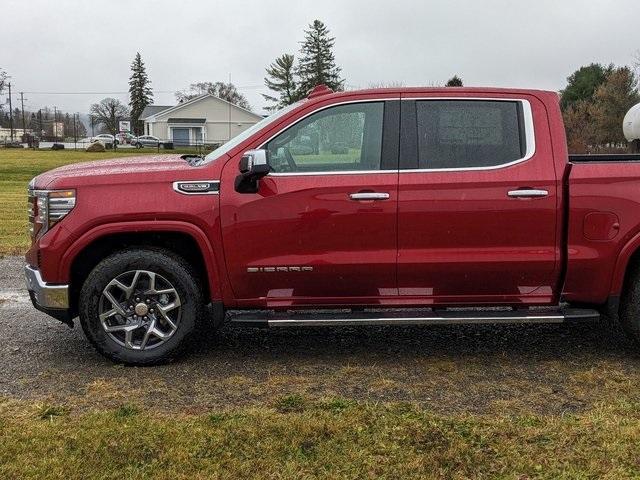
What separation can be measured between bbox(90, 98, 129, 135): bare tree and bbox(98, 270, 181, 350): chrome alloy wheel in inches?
3790

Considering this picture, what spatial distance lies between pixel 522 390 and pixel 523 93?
2.05 meters

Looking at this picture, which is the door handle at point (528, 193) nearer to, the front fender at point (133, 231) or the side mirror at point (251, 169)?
the side mirror at point (251, 169)

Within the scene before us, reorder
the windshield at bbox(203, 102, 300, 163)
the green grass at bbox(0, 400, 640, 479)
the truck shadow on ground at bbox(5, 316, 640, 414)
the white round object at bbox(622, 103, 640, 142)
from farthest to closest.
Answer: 1. the white round object at bbox(622, 103, 640, 142)
2. the windshield at bbox(203, 102, 300, 163)
3. the truck shadow on ground at bbox(5, 316, 640, 414)
4. the green grass at bbox(0, 400, 640, 479)

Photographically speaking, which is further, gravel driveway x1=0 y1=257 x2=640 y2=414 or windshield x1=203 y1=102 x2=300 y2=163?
windshield x1=203 y1=102 x2=300 y2=163

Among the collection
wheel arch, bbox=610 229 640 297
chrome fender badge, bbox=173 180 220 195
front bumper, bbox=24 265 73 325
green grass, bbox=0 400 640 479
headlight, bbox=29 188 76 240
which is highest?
chrome fender badge, bbox=173 180 220 195

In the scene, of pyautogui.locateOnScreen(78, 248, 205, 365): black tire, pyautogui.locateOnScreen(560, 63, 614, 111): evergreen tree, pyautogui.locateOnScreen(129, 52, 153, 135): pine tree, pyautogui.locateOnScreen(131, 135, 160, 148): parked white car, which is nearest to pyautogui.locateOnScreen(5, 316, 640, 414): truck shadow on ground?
pyautogui.locateOnScreen(78, 248, 205, 365): black tire

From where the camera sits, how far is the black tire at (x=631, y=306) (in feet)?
15.4

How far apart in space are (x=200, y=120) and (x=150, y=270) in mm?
68871

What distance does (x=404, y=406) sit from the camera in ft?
12.9

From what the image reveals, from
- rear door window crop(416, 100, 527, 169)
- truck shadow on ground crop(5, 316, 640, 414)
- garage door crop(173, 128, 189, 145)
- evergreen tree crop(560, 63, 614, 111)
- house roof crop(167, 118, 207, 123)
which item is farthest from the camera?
garage door crop(173, 128, 189, 145)

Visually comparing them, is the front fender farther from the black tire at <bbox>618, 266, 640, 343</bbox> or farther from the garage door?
the garage door

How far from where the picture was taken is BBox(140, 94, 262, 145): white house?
71375 mm

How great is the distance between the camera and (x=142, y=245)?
476cm

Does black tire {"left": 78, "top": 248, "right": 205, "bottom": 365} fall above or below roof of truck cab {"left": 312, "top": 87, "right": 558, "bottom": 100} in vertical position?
below
